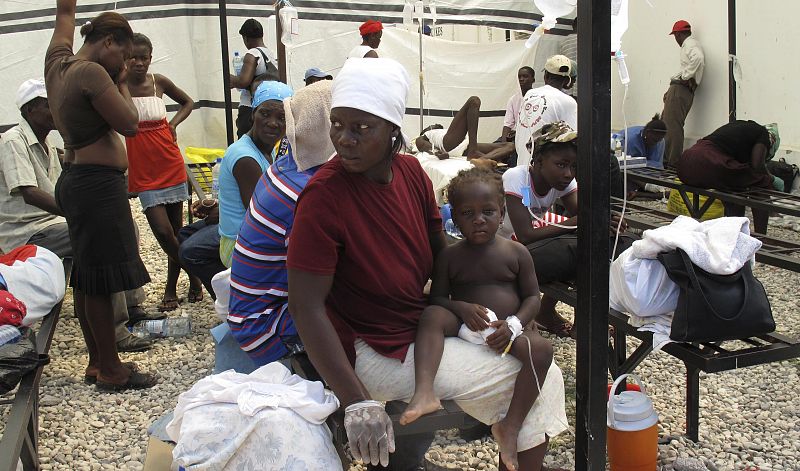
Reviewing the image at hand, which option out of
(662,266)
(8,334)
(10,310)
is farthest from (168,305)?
(662,266)

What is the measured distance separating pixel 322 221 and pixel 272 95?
6.61 feet

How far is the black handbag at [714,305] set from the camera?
303 cm

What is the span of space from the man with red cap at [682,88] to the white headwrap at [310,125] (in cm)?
766

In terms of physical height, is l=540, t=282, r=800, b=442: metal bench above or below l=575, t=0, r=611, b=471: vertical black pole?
below

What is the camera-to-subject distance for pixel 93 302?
13.5ft

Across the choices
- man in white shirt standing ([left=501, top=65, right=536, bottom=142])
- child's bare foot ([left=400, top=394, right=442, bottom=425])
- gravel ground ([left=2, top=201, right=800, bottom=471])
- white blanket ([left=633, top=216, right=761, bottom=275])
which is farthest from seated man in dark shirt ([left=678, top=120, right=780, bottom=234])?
child's bare foot ([left=400, top=394, right=442, bottom=425])

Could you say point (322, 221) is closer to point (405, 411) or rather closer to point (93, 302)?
point (405, 411)

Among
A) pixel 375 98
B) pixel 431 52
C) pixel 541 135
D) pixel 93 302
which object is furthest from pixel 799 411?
pixel 431 52

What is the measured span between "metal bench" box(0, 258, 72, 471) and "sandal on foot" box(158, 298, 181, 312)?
1.49m

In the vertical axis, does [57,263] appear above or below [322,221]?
below

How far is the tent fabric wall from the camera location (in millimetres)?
8945

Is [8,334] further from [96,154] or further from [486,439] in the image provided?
[486,439]

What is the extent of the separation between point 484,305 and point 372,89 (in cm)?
92

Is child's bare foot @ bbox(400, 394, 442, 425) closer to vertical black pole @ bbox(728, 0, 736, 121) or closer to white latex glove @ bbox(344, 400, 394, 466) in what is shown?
white latex glove @ bbox(344, 400, 394, 466)
